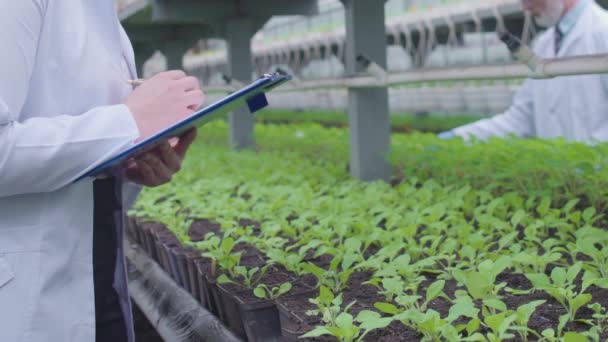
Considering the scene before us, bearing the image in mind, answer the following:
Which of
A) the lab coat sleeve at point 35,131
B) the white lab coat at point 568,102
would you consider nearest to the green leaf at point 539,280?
the lab coat sleeve at point 35,131

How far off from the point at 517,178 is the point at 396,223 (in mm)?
688

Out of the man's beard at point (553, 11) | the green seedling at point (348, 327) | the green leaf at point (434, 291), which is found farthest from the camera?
the man's beard at point (553, 11)

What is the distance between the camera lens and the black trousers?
1.42 meters

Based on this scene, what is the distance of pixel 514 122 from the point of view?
14.0ft

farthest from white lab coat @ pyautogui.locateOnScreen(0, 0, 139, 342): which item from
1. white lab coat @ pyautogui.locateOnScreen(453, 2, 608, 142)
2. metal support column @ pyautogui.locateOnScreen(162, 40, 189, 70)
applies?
metal support column @ pyautogui.locateOnScreen(162, 40, 189, 70)

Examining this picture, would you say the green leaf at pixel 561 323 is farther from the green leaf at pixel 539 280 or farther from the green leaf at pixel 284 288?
the green leaf at pixel 284 288

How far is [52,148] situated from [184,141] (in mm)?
317

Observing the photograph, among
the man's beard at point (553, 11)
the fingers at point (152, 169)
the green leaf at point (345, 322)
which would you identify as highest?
the man's beard at point (553, 11)

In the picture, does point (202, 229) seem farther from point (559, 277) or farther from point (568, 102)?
point (568, 102)

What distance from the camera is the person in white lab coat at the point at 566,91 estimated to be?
12.5 feet

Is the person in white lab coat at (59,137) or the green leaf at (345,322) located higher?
the person in white lab coat at (59,137)

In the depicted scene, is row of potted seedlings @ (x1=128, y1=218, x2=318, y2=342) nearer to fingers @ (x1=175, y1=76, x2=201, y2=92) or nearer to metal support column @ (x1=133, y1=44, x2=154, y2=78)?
fingers @ (x1=175, y1=76, x2=201, y2=92)

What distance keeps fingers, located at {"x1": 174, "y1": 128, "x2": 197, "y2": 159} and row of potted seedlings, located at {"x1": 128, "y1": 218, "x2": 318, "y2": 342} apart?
0.37 meters

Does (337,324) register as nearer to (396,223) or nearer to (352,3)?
(396,223)
